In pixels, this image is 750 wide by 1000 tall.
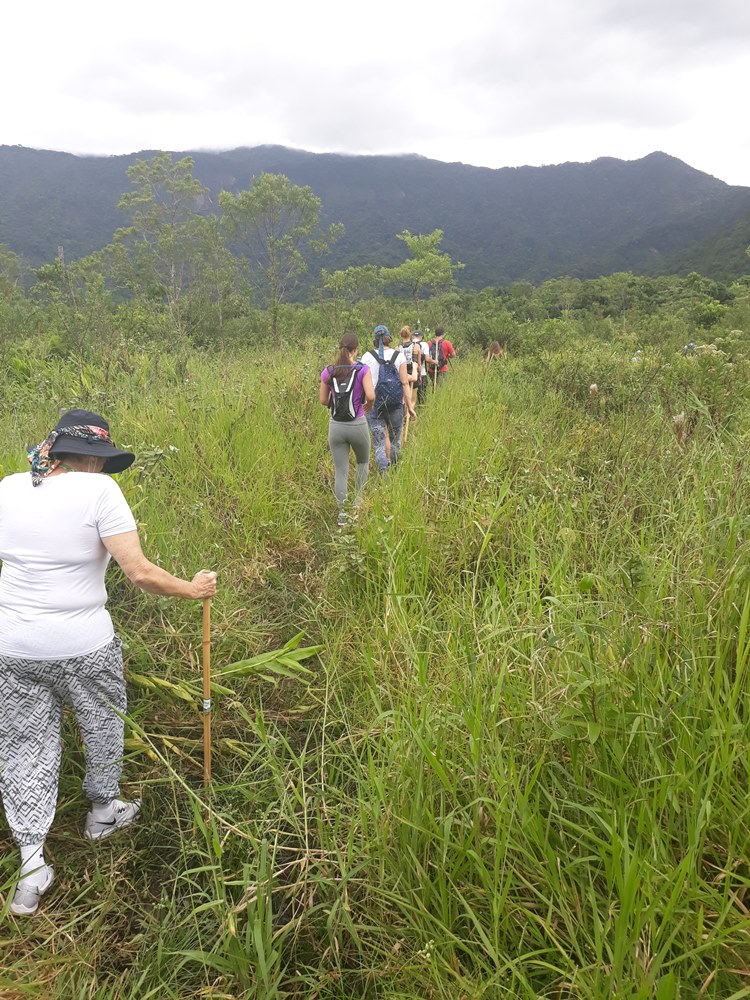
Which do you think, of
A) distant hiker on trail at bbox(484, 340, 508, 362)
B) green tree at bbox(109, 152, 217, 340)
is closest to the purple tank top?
distant hiker on trail at bbox(484, 340, 508, 362)

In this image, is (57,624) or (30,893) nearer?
(30,893)

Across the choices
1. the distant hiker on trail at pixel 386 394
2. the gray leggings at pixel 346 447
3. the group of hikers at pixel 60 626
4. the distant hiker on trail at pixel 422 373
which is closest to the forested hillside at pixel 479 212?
the distant hiker on trail at pixel 422 373

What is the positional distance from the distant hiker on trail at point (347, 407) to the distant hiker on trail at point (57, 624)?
2.44m

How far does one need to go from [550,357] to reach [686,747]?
6.29m

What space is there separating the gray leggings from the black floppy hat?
249 cm

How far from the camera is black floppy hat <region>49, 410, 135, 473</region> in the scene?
2.00m

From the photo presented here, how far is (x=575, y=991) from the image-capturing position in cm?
114

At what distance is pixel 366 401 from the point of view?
4488 millimetres

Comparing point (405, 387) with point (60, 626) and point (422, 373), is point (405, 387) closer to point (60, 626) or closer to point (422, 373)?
point (422, 373)

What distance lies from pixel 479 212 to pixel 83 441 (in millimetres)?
198972

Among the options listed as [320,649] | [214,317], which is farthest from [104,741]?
[214,317]

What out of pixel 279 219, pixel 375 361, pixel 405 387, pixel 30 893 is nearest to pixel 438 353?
pixel 405 387

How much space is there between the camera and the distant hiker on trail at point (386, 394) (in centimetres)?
537

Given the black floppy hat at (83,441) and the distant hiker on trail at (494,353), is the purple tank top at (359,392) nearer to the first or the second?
the black floppy hat at (83,441)
